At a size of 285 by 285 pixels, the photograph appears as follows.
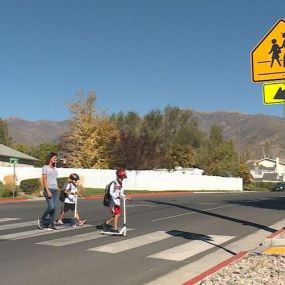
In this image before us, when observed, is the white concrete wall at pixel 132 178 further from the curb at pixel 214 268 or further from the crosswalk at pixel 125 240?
the curb at pixel 214 268

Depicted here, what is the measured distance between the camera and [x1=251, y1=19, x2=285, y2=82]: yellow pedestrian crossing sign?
10.3 meters

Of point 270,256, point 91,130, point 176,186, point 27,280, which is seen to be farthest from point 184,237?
point 91,130

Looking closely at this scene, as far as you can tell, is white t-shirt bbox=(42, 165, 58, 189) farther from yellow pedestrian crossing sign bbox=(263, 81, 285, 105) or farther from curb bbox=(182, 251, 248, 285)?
yellow pedestrian crossing sign bbox=(263, 81, 285, 105)

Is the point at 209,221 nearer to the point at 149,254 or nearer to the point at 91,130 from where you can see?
the point at 149,254

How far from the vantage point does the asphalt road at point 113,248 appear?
8.35m

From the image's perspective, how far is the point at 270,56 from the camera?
10.4 m

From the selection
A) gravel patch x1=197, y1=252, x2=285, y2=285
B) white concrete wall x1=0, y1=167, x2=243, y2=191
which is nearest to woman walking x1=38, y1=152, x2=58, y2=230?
gravel patch x1=197, y1=252, x2=285, y2=285

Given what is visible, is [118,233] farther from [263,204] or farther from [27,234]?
[263,204]

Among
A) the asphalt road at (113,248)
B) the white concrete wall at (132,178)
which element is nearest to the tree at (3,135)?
the white concrete wall at (132,178)

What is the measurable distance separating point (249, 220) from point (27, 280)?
1048 centimetres

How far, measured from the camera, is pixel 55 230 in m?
13.6

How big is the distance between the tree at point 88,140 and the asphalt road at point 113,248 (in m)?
35.2

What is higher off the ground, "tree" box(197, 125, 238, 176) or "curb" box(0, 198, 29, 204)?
"tree" box(197, 125, 238, 176)

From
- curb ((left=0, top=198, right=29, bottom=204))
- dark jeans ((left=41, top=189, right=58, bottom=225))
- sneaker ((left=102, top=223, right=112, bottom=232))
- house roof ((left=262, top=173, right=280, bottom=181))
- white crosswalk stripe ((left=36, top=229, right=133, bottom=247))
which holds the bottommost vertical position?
white crosswalk stripe ((left=36, top=229, right=133, bottom=247))
